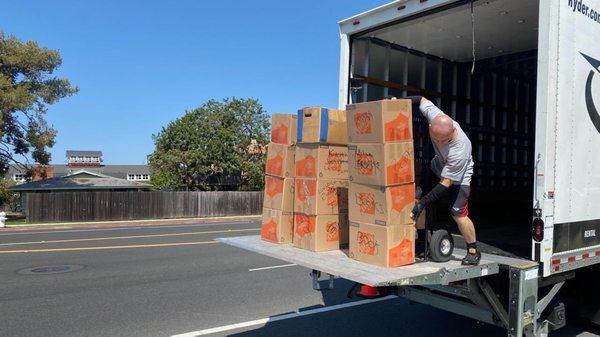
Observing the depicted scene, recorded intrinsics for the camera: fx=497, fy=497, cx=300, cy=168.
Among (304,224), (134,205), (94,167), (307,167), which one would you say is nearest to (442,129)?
(307,167)

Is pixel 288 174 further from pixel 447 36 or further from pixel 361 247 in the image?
pixel 447 36

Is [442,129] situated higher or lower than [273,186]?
higher

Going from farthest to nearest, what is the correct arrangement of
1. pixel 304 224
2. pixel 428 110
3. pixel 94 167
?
pixel 94 167, pixel 304 224, pixel 428 110

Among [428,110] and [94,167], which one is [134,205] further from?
[94,167]

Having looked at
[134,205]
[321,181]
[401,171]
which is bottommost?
[134,205]

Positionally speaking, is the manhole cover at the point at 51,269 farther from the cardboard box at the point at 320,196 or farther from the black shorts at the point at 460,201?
the black shorts at the point at 460,201

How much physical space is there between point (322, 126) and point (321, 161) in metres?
0.32

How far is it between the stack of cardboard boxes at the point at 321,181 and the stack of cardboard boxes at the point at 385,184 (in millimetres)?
481

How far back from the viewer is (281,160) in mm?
4961

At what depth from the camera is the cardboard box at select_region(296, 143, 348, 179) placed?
4.54 meters

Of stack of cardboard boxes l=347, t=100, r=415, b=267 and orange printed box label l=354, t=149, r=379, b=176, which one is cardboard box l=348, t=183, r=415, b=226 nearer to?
stack of cardboard boxes l=347, t=100, r=415, b=267

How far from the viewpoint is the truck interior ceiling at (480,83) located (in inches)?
215

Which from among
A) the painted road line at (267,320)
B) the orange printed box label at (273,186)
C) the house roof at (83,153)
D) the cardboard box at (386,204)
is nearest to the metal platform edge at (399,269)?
the cardboard box at (386,204)

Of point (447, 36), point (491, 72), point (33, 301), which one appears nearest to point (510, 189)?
point (491, 72)
